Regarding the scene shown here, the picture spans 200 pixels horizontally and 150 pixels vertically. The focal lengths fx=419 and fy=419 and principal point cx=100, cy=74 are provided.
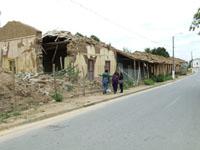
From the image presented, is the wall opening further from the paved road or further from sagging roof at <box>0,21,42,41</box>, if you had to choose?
the paved road

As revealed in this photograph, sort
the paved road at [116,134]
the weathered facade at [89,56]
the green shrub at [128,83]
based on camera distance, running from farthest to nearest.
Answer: the green shrub at [128,83]
the weathered facade at [89,56]
the paved road at [116,134]

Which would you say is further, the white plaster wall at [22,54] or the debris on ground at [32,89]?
the white plaster wall at [22,54]

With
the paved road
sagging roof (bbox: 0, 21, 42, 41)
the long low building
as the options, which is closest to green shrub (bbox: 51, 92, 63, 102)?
the paved road

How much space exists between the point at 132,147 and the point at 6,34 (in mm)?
26244

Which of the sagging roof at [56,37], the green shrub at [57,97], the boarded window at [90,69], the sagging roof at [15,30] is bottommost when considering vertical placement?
the green shrub at [57,97]

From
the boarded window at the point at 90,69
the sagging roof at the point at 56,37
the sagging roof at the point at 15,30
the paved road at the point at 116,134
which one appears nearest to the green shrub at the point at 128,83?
the boarded window at the point at 90,69

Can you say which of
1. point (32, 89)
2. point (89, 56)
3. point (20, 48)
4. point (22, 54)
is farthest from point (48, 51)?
point (32, 89)

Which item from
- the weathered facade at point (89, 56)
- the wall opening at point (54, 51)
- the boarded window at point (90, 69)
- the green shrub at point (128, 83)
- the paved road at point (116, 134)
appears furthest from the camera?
the green shrub at point (128, 83)

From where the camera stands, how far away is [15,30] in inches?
1287

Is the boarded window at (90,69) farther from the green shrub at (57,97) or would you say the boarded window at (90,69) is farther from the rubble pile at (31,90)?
the green shrub at (57,97)

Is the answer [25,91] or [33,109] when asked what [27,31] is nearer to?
[25,91]

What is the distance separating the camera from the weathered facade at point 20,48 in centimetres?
3069

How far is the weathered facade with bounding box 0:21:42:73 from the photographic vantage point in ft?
101

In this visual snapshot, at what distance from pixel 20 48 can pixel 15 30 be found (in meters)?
1.65
